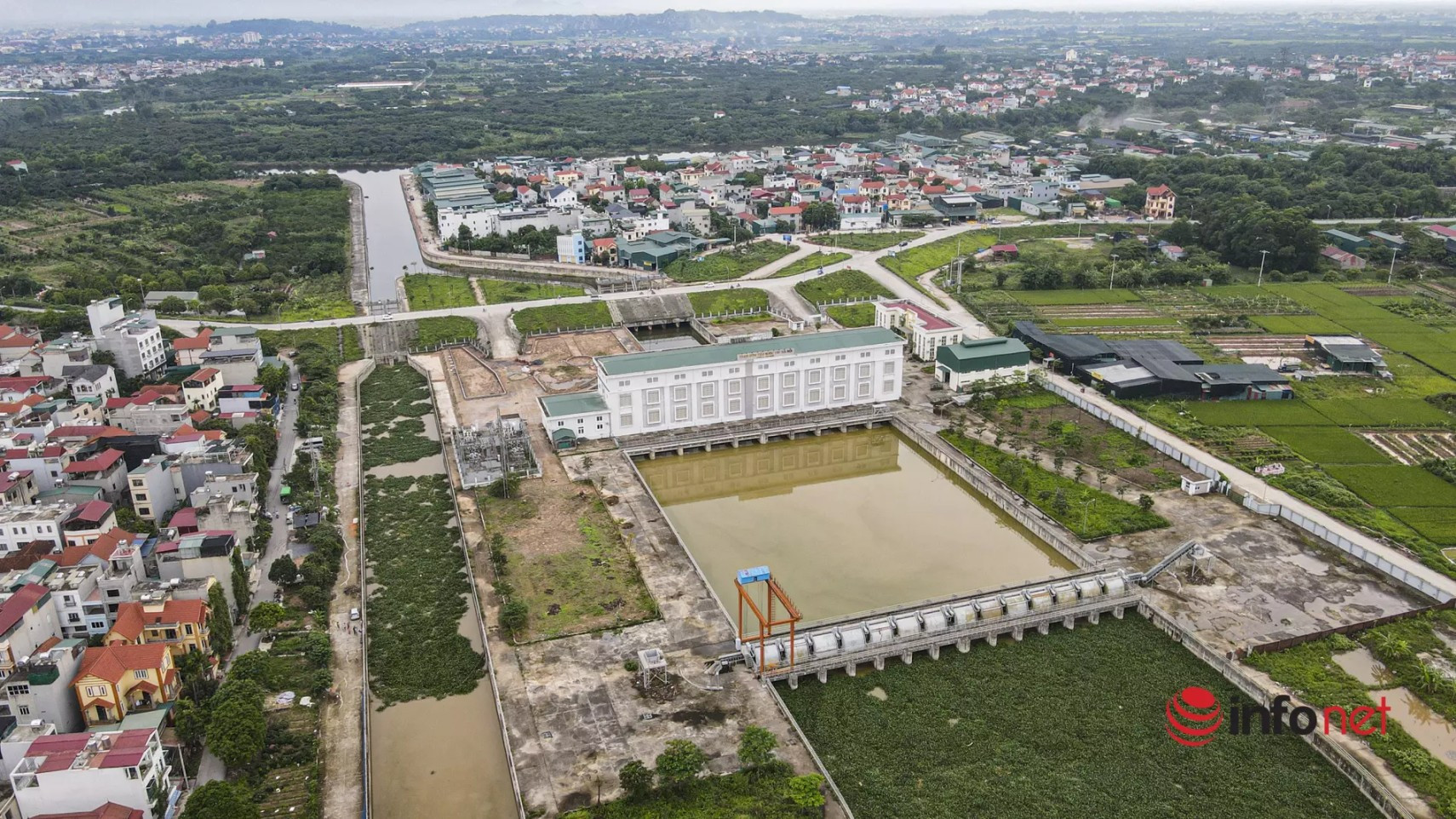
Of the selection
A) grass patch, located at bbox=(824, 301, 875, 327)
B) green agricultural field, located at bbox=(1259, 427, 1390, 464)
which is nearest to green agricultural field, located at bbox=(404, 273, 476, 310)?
grass patch, located at bbox=(824, 301, 875, 327)

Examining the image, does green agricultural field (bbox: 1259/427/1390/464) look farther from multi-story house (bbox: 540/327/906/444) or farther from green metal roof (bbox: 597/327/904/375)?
green metal roof (bbox: 597/327/904/375)

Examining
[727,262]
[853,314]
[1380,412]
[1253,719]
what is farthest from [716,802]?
[727,262]

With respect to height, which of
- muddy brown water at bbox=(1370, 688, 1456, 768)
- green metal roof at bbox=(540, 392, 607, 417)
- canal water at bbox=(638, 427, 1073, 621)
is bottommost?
canal water at bbox=(638, 427, 1073, 621)

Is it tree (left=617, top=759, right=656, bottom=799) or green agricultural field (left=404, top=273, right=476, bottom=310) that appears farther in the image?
green agricultural field (left=404, top=273, right=476, bottom=310)

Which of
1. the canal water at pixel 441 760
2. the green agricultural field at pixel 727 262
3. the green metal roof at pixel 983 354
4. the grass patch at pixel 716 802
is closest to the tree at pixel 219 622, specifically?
the canal water at pixel 441 760

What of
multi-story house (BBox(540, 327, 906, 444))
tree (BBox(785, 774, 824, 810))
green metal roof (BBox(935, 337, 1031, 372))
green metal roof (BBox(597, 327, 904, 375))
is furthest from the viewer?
green metal roof (BBox(935, 337, 1031, 372))

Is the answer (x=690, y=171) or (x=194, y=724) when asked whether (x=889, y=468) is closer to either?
(x=194, y=724)

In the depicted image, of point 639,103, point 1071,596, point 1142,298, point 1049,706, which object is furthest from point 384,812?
point 639,103
